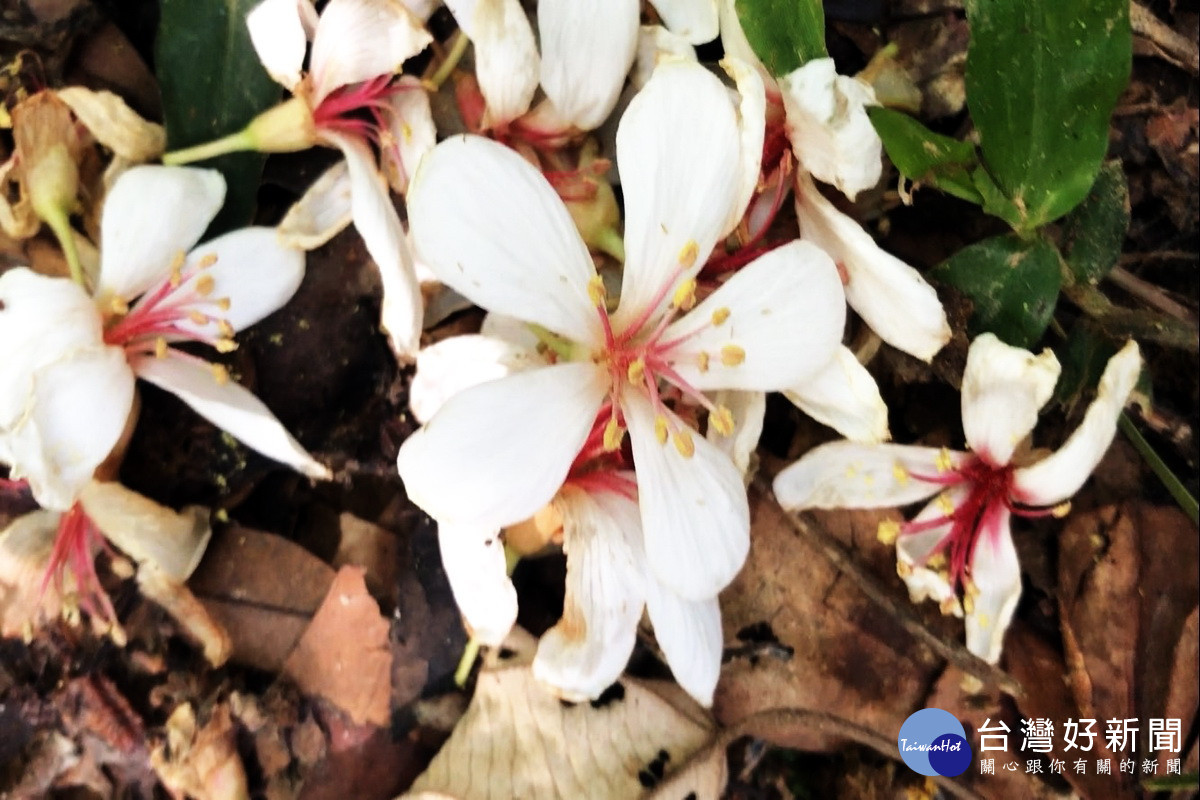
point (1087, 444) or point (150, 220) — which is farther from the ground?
point (150, 220)

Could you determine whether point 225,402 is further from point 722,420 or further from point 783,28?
point 783,28

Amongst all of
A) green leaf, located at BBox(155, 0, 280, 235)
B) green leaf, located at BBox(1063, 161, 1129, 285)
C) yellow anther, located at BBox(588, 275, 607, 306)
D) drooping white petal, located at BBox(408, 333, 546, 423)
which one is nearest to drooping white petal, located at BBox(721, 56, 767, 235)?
yellow anther, located at BBox(588, 275, 607, 306)

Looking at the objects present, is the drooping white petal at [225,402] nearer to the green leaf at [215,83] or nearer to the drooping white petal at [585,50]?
the green leaf at [215,83]

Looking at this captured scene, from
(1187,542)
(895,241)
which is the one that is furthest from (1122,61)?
(1187,542)

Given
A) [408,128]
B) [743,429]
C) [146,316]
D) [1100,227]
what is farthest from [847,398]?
[146,316]

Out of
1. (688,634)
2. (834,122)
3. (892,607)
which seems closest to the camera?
(834,122)

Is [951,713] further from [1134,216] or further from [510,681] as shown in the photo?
[1134,216]

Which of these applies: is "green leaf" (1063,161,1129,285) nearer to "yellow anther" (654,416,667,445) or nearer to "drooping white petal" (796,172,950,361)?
"drooping white petal" (796,172,950,361)
